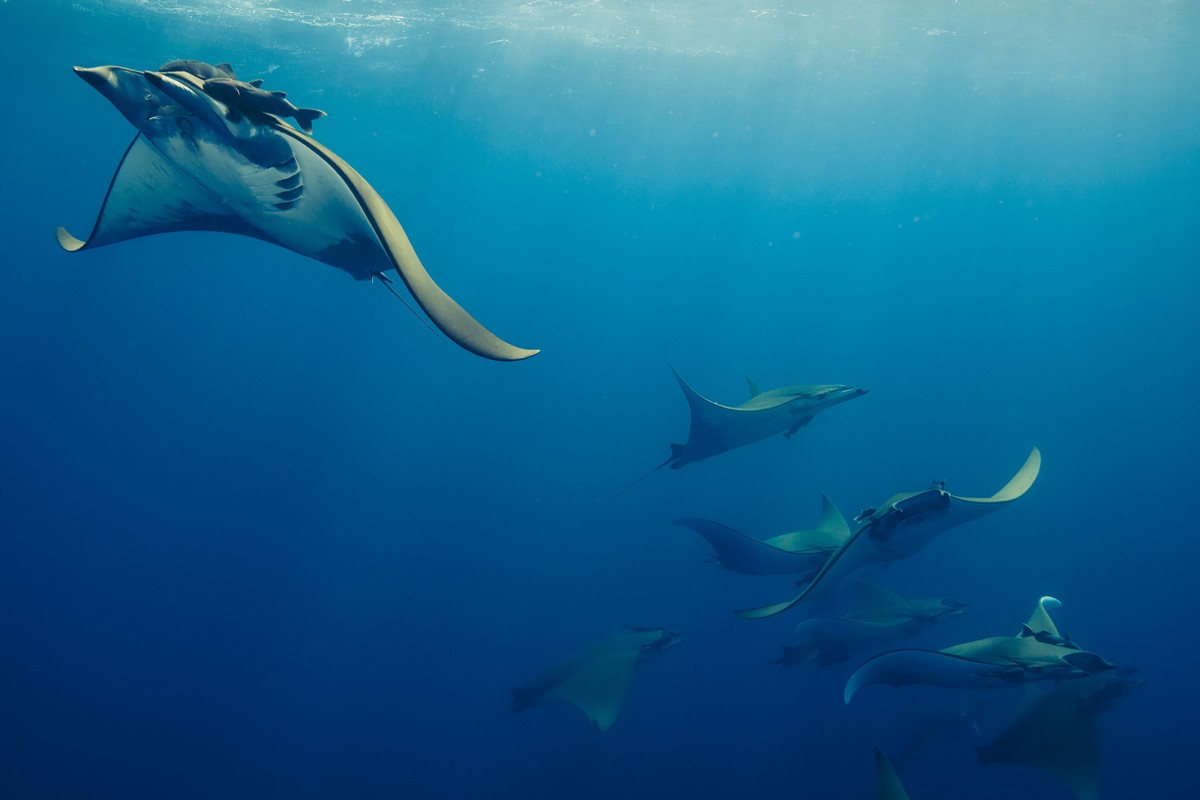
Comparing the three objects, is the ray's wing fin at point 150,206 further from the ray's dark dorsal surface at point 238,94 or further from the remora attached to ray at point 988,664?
the remora attached to ray at point 988,664

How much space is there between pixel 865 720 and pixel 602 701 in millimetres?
6420

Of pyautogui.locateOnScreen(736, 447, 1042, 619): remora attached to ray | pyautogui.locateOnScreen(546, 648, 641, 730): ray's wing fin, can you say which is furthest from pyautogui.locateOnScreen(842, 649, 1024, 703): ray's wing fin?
pyautogui.locateOnScreen(546, 648, 641, 730): ray's wing fin

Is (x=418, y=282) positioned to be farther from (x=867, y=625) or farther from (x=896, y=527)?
(x=867, y=625)

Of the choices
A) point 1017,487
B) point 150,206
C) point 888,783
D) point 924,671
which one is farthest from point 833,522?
point 150,206

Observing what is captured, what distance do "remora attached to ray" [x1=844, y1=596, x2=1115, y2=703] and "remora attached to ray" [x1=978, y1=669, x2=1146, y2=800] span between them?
40.0 inches

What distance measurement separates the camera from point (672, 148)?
30.8 meters

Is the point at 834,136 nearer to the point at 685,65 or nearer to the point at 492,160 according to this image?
the point at 685,65

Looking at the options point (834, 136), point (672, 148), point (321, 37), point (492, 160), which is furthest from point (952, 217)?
point (321, 37)

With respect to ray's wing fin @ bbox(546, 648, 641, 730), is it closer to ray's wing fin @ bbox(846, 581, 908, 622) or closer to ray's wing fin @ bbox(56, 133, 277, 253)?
ray's wing fin @ bbox(846, 581, 908, 622)

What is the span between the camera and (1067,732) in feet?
17.8

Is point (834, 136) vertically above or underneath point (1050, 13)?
underneath

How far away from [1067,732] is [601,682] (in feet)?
14.8

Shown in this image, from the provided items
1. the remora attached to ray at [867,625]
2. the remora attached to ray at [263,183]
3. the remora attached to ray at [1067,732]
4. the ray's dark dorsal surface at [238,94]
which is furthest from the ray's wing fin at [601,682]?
the ray's dark dorsal surface at [238,94]

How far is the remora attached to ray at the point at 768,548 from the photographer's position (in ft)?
20.7
